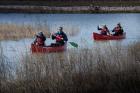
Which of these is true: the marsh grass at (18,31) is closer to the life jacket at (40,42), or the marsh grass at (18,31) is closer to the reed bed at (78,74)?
the life jacket at (40,42)

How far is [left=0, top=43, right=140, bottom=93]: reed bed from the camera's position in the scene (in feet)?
39.3

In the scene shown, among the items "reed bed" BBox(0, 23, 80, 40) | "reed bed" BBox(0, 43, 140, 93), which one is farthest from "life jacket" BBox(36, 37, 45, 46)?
"reed bed" BBox(0, 43, 140, 93)

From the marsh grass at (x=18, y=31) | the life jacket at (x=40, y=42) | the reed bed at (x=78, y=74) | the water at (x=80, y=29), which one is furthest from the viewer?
the marsh grass at (x=18, y=31)

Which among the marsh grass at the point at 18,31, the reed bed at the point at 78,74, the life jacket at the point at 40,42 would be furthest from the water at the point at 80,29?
the reed bed at the point at 78,74

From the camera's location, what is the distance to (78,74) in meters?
12.4

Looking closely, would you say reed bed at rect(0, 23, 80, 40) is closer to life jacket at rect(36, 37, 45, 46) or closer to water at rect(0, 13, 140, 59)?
water at rect(0, 13, 140, 59)

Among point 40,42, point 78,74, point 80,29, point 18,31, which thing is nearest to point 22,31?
point 18,31

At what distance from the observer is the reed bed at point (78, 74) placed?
39.3ft

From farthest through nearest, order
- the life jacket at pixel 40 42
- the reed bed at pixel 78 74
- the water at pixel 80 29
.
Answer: the life jacket at pixel 40 42, the water at pixel 80 29, the reed bed at pixel 78 74

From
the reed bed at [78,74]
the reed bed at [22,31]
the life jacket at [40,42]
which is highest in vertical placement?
the reed bed at [22,31]

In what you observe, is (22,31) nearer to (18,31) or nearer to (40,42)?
(18,31)

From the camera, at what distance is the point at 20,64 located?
528 inches

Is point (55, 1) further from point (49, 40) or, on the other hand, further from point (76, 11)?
point (49, 40)

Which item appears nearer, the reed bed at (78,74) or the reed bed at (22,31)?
the reed bed at (78,74)
